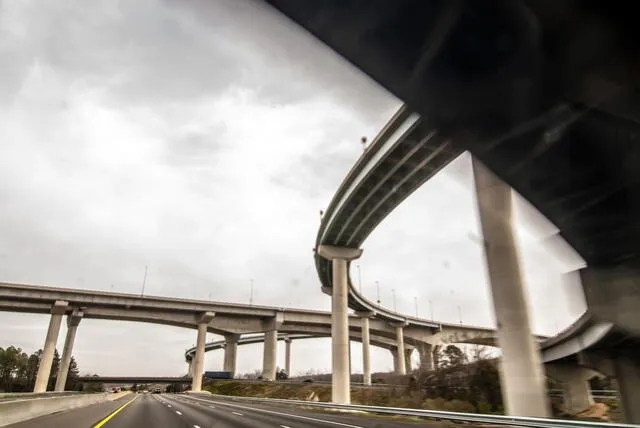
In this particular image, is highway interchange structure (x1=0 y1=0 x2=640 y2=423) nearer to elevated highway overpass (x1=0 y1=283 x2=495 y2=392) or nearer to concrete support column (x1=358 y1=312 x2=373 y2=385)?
elevated highway overpass (x1=0 y1=283 x2=495 y2=392)

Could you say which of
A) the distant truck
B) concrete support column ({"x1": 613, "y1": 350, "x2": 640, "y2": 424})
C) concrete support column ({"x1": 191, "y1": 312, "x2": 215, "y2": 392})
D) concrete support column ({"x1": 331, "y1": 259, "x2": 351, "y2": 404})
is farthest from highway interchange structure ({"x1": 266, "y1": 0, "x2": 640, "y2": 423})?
the distant truck

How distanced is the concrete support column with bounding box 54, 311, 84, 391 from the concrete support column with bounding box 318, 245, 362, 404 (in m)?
48.8

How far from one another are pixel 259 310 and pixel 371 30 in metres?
74.5

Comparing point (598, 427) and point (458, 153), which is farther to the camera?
point (598, 427)

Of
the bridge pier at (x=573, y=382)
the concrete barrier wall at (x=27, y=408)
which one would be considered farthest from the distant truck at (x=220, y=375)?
the concrete barrier wall at (x=27, y=408)

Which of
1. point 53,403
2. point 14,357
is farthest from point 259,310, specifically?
point 14,357

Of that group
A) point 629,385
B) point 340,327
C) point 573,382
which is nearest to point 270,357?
point 340,327

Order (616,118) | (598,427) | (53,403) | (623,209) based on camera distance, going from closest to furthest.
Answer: (616,118)
(623,209)
(598,427)
(53,403)

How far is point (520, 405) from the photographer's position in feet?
44.7

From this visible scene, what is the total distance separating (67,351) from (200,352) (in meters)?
23.2

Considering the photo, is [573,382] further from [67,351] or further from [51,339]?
[67,351]

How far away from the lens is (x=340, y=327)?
123 feet

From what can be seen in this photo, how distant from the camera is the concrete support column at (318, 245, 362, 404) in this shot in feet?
116

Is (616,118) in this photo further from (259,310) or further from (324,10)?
(259,310)
